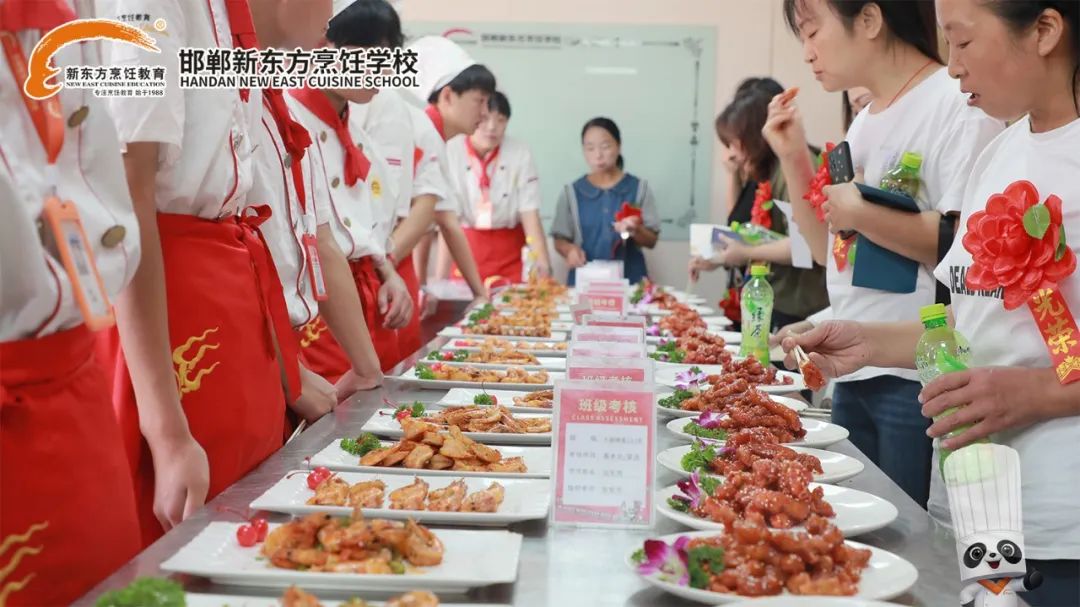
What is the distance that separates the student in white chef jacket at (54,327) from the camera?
3.74 ft

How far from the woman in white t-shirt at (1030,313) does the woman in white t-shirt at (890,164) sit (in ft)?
Answer: 1.54

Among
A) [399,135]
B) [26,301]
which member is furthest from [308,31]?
[399,135]

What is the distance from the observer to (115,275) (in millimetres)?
1284

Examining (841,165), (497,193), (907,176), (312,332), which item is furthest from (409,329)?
(497,193)

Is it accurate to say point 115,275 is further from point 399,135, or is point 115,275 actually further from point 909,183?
point 399,135

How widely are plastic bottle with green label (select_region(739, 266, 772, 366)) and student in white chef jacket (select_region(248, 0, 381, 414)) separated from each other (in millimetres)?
1001

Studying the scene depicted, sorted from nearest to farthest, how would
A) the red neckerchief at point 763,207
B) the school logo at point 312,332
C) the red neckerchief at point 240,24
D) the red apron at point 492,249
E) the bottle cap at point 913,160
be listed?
the red neckerchief at point 240,24
the bottle cap at point 913,160
the school logo at point 312,332
the red neckerchief at point 763,207
the red apron at point 492,249

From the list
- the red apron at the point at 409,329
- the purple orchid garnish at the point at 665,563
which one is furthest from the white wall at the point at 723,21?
the purple orchid garnish at the point at 665,563

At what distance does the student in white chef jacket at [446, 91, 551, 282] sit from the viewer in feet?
20.0

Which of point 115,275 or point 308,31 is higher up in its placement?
point 308,31

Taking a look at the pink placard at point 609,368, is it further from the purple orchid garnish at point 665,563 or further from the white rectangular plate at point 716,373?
the white rectangular plate at point 716,373

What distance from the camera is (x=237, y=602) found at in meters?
0.98

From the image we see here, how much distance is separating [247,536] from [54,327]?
34 centimetres

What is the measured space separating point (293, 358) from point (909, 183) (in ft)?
4.36
